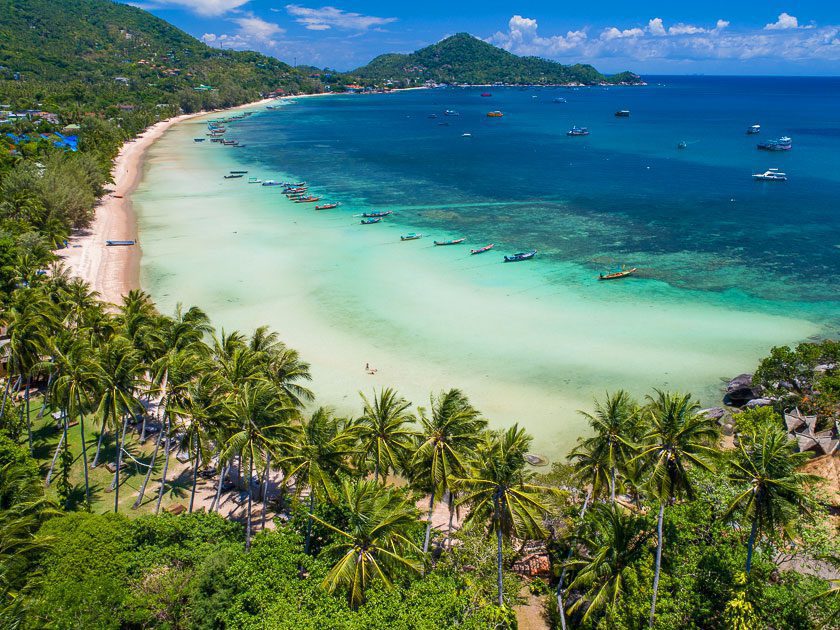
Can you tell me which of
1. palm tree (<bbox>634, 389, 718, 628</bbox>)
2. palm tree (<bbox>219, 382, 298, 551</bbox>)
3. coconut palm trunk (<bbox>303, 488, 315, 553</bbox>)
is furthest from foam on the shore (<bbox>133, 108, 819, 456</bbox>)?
coconut palm trunk (<bbox>303, 488, 315, 553</bbox>)

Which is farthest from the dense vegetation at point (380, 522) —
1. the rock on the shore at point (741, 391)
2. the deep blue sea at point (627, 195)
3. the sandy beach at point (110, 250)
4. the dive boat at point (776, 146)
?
the dive boat at point (776, 146)

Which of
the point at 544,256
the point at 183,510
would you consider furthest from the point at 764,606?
the point at 544,256

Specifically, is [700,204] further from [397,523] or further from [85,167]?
[85,167]

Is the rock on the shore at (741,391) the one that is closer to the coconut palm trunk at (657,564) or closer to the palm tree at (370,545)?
the coconut palm trunk at (657,564)

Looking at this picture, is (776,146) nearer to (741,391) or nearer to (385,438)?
(741,391)

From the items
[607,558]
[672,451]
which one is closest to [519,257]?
[672,451]

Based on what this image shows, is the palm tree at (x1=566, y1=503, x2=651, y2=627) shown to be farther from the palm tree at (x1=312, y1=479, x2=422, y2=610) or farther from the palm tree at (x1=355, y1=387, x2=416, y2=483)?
the palm tree at (x1=355, y1=387, x2=416, y2=483)

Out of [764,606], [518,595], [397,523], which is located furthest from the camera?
[518,595]
